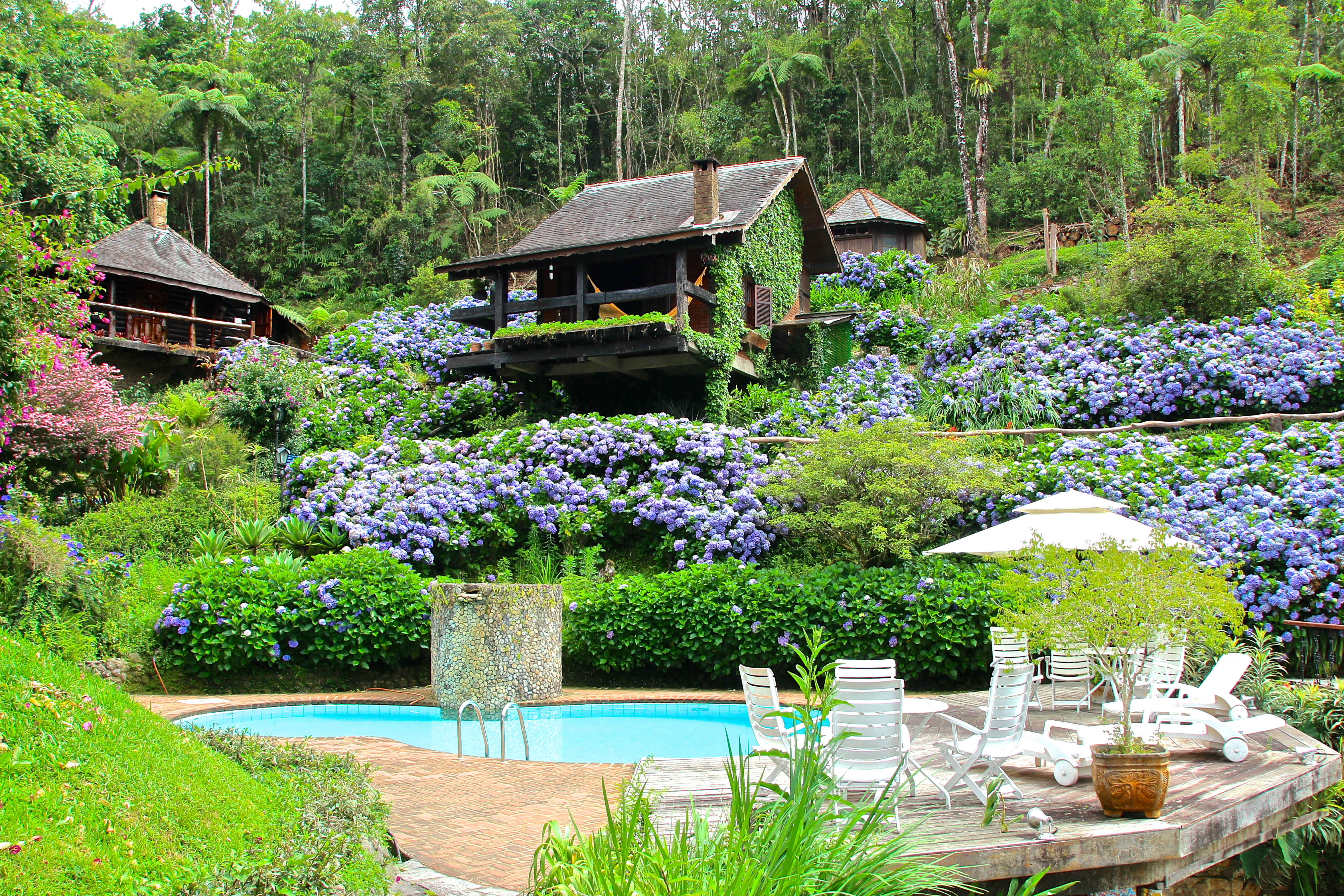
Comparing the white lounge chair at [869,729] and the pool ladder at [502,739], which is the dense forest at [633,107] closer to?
the pool ladder at [502,739]

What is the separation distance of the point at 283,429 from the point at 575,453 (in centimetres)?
633

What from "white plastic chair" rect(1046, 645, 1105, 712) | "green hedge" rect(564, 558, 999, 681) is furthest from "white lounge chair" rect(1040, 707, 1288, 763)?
"green hedge" rect(564, 558, 999, 681)

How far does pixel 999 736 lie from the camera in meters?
5.60

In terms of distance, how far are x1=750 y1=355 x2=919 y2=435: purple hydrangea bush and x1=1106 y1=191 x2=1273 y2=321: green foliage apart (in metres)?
4.90

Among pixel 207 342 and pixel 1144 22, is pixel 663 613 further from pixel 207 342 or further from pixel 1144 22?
pixel 1144 22

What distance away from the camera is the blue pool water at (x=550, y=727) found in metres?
9.00

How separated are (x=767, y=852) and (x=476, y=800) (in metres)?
3.30

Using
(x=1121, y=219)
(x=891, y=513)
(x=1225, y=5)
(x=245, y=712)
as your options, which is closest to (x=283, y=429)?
(x=245, y=712)

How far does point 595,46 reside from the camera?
43.7 meters

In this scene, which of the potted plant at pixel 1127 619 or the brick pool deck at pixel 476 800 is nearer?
the brick pool deck at pixel 476 800

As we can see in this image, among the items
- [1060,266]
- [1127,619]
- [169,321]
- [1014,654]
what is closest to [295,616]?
[1014,654]

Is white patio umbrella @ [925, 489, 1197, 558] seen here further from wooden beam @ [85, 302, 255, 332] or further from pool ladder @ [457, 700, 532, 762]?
wooden beam @ [85, 302, 255, 332]

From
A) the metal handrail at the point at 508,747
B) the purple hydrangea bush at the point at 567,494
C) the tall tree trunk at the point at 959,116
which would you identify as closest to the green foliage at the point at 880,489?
the purple hydrangea bush at the point at 567,494

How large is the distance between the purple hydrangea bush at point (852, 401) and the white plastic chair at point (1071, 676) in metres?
5.70
